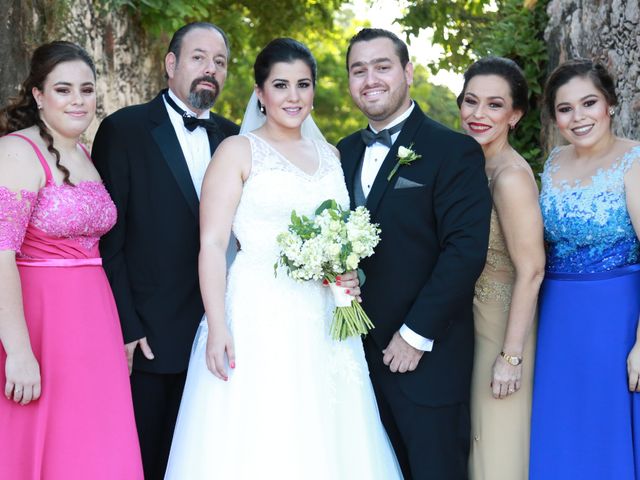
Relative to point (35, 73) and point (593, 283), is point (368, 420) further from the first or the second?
point (35, 73)

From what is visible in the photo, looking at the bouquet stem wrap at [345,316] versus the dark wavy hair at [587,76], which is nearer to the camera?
the bouquet stem wrap at [345,316]

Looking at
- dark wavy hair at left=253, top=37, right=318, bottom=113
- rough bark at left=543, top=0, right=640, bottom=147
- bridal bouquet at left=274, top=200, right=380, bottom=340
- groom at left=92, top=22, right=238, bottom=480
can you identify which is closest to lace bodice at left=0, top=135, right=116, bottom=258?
groom at left=92, top=22, right=238, bottom=480

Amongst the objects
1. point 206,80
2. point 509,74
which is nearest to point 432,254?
point 509,74

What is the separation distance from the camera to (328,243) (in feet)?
12.8

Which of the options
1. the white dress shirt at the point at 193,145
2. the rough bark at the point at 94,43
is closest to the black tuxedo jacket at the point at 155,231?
the white dress shirt at the point at 193,145

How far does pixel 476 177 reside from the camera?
425 centimetres

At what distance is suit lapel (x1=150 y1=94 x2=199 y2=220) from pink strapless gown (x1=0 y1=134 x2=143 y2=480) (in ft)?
1.85

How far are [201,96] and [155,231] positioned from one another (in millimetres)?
912

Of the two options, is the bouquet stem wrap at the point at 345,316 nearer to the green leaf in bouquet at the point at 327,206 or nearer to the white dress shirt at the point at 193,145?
the green leaf in bouquet at the point at 327,206

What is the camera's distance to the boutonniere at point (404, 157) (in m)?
4.21

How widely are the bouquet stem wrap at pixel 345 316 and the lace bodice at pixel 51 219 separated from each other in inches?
49.5

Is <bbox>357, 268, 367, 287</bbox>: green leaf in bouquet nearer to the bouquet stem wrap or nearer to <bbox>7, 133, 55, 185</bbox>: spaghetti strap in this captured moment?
the bouquet stem wrap

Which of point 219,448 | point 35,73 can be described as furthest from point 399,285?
point 35,73

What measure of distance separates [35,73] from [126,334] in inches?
57.5
